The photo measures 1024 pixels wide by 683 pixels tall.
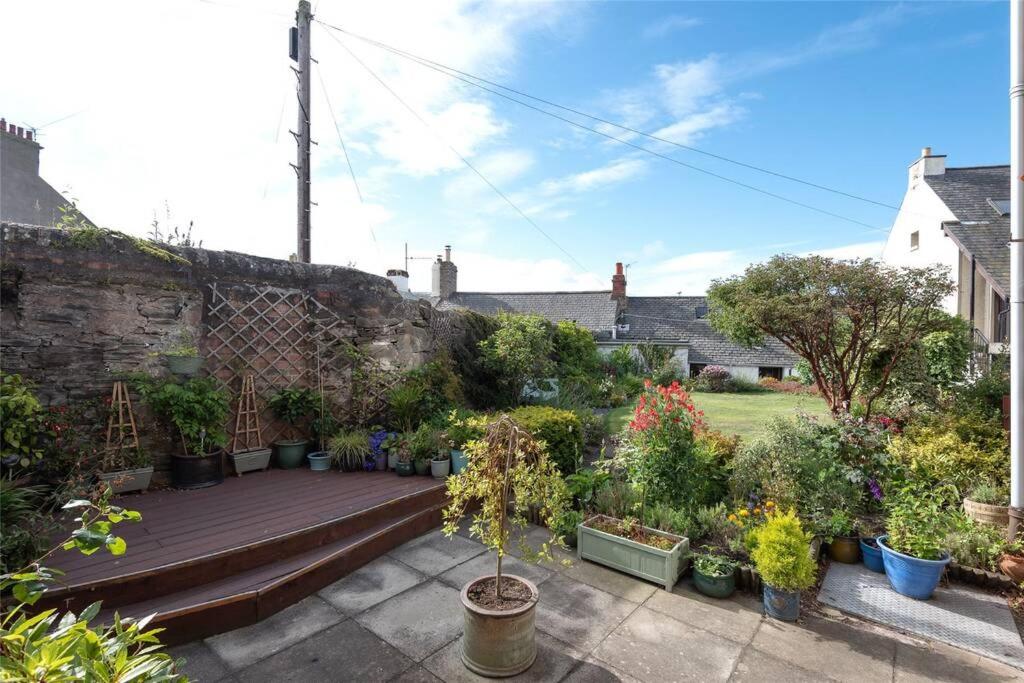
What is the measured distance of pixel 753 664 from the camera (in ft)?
8.71

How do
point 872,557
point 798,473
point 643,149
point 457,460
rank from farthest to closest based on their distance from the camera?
1. point 643,149
2. point 457,460
3. point 798,473
4. point 872,557

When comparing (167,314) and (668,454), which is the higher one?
(167,314)

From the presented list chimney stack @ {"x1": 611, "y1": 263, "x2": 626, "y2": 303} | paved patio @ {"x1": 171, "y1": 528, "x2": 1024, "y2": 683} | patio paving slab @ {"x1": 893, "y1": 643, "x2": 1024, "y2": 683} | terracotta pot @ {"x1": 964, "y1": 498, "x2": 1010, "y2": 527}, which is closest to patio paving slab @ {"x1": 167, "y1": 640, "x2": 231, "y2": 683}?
paved patio @ {"x1": 171, "y1": 528, "x2": 1024, "y2": 683}

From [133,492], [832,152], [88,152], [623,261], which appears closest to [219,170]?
[88,152]

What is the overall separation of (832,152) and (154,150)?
8573 mm

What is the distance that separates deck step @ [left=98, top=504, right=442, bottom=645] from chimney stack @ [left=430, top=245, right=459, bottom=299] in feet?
53.5

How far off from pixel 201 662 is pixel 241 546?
0.95m

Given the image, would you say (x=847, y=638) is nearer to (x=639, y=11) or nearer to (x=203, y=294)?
(x=639, y=11)

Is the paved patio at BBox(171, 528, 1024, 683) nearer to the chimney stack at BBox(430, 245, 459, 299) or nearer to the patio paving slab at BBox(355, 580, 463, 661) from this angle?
the patio paving slab at BBox(355, 580, 463, 661)

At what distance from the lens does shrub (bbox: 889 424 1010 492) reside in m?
4.38

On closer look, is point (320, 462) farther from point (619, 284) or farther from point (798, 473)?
point (619, 284)

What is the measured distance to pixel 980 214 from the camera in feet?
34.7

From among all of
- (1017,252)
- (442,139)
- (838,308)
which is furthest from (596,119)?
(1017,252)

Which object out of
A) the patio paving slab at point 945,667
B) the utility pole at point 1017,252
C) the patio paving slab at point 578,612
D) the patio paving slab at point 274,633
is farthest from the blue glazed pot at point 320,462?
the utility pole at point 1017,252
